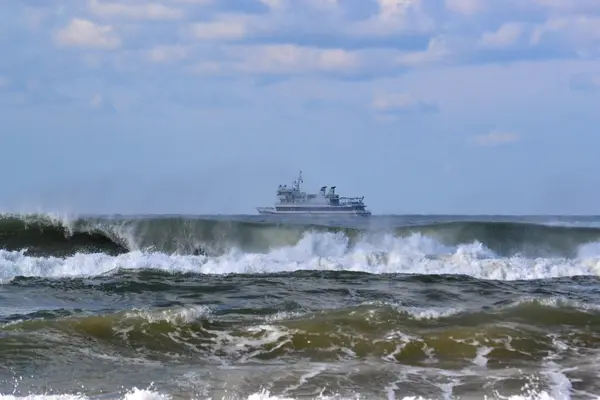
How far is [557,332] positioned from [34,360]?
8.34 metres

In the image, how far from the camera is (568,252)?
109ft

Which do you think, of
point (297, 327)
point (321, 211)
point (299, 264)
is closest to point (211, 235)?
point (299, 264)

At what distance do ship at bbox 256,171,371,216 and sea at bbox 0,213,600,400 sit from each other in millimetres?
52706

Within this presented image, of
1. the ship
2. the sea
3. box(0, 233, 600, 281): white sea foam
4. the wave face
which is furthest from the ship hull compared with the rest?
the sea

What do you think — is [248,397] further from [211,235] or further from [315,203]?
[315,203]

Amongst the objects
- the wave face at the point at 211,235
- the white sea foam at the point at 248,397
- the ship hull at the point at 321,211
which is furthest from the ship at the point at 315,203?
the white sea foam at the point at 248,397

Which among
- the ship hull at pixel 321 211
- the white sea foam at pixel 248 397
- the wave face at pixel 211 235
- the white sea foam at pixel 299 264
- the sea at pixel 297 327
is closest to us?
the white sea foam at pixel 248 397

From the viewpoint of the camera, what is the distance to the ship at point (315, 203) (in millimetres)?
81188

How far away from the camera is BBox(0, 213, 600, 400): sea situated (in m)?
10.6

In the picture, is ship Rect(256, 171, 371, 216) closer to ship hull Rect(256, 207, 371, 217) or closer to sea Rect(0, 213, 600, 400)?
ship hull Rect(256, 207, 371, 217)

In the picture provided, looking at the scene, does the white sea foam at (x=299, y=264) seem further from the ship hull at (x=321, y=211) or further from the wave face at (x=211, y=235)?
the ship hull at (x=321, y=211)

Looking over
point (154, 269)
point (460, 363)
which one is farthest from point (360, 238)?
point (460, 363)

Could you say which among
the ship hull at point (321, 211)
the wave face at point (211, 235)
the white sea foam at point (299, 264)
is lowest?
the white sea foam at point (299, 264)

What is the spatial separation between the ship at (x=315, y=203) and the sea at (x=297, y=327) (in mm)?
52706
